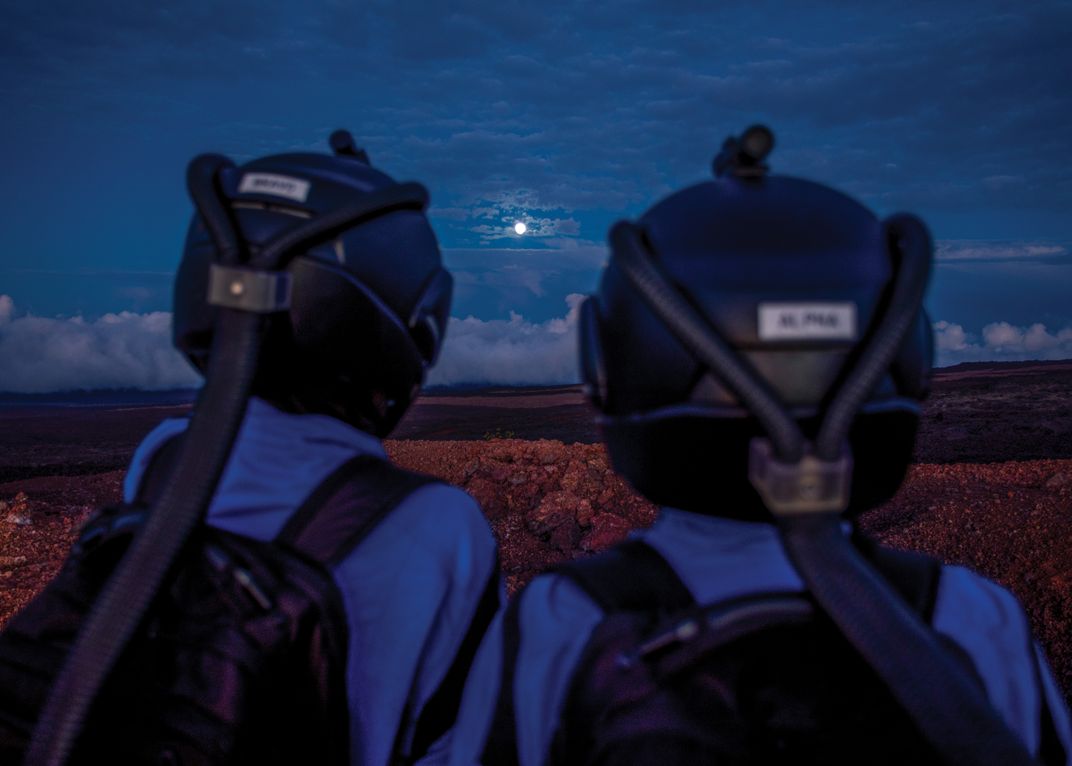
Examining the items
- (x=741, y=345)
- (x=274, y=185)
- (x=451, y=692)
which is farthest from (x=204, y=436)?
(x=741, y=345)

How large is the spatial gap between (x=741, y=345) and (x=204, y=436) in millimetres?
995

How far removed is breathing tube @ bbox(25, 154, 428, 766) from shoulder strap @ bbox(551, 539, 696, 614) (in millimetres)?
713

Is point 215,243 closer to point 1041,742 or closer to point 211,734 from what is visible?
point 211,734

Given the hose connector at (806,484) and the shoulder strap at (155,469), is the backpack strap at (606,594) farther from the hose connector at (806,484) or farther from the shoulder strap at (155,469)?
the shoulder strap at (155,469)

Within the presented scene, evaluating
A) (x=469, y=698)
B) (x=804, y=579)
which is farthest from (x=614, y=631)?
(x=469, y=698)

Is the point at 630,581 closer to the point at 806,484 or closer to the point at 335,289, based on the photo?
the point at 806,484

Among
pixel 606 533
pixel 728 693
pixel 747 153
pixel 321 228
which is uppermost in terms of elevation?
pixel 747 153

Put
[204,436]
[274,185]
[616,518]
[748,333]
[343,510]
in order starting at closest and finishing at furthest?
1. [748,333]
2. [204,436]
3. [343,510]
4. [274,185]
5. [616,518]

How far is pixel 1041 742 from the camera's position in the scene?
1284 millimetres

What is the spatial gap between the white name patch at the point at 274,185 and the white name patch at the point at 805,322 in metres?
1.07

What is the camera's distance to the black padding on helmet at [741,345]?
48.4 inches

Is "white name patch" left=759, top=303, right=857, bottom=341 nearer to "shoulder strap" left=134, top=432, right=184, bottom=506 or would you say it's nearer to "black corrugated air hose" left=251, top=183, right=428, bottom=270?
"black corrugated air hose" left=251, top=183, right=428, bottom=270

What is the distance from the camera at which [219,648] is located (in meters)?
1.47

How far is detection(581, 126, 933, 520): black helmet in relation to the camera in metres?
1.22
